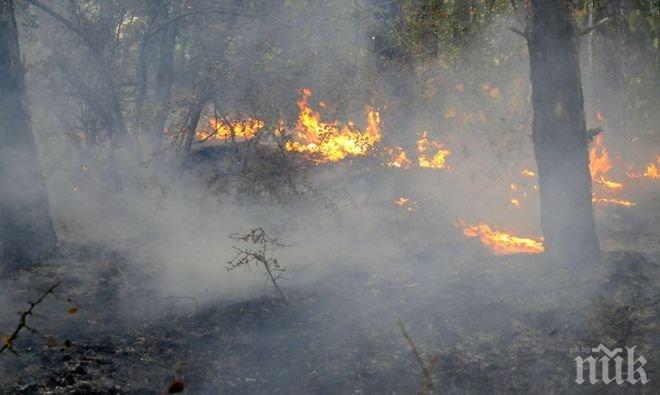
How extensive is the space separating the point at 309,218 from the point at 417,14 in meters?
4.23

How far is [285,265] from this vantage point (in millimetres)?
9242

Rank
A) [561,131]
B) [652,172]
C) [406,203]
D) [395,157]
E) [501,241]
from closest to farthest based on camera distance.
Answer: [561,131] → [501,241] → [406,203] → [395,157] → [652,172]

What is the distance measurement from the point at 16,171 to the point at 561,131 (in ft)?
26.7

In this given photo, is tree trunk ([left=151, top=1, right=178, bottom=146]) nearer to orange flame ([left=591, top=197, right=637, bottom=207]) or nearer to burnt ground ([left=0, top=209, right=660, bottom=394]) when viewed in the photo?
burnt ground ([left=0, top=209, right=660, bottom=394])

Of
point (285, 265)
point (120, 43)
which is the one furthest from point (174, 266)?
point (120, 43)

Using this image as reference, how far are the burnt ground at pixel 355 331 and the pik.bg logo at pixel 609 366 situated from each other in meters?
0.10

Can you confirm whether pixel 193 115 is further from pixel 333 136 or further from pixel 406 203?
pixel 406 203

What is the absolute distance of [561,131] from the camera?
25.9 feet

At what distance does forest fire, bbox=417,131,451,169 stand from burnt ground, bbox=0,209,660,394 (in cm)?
400

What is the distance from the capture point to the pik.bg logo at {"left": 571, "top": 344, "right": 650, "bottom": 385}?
566cm

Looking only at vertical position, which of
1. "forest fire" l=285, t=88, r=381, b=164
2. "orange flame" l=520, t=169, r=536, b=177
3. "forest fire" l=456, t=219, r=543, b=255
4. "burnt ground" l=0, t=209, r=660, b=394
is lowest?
"burnt ground" l=0, t=209, r=660, b=394

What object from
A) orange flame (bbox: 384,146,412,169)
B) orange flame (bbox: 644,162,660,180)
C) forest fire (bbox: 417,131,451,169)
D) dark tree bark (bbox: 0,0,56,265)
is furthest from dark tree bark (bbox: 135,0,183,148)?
orange flame (bbox: 644,162,660,180)

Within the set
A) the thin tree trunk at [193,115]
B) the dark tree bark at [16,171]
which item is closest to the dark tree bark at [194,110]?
the thin tree trunk at [193,115]

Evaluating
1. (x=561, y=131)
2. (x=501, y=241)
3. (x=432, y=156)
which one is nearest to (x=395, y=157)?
(x=432, y=156)
